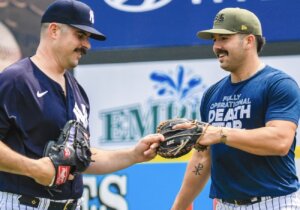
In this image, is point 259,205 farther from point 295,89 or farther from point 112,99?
point 112,99

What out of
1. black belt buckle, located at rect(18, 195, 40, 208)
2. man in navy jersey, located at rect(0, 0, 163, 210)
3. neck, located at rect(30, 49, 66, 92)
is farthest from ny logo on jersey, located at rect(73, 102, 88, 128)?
black belt buckle, located at rect(18, 195, 40, 208)

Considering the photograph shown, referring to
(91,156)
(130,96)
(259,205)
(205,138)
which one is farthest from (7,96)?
(130,96)

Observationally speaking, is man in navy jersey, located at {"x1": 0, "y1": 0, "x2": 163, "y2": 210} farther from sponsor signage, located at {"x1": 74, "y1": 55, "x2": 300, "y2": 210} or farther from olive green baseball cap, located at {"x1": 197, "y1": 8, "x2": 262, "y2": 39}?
sponsor signage, located at {"x1": 74, "y1": 55, "x2": 300, "y2": 210}

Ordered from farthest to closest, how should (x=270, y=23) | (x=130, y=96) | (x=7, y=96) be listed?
(x=130, y=96)
(x=270, y=23)
(x=7, y=96)

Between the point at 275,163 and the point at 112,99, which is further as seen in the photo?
the point at 112,99

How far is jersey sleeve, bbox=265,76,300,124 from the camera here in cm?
477

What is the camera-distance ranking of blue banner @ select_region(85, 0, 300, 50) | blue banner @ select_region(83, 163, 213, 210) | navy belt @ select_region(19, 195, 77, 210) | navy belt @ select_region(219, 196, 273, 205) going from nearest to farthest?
navy belt @ select_region(19, 195, 77, 210), navy belt @ select_region(219, 196, 273, 205), blue banner @ select_region(85, 0, 300, 50), blue banner @ select_region(83, 163, 213, 210)

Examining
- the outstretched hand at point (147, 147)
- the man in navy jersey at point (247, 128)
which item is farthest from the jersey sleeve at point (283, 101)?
the outstretched hand at point (147, 147)

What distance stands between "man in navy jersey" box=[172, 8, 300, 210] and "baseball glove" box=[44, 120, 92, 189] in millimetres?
570

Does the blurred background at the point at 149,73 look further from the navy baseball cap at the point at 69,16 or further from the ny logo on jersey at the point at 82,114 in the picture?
the navy baseball cap at the point at 69,16

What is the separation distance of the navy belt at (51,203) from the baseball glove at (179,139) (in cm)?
57

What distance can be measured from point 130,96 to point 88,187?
0.69 metres

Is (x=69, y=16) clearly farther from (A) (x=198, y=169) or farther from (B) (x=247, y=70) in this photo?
(A) (x=198, y=169)

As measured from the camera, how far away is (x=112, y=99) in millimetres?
6316
